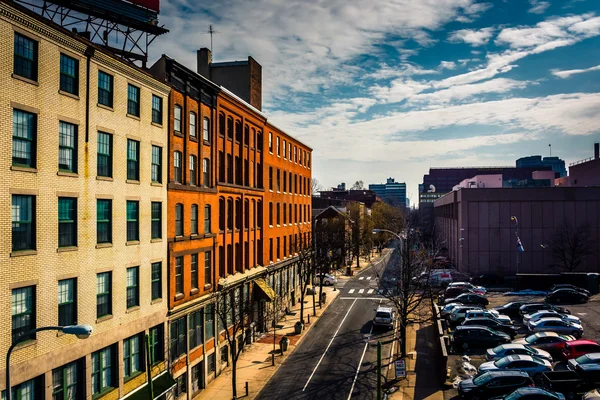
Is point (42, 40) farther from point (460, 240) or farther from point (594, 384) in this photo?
point (460, 240)

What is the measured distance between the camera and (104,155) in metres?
23.3

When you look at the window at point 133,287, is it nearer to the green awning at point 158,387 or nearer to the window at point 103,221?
the window at point 103,221

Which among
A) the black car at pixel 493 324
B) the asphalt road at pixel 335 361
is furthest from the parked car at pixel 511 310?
the asphalt road at pixel 335 361

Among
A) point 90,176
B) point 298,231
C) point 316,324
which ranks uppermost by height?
point 90,176

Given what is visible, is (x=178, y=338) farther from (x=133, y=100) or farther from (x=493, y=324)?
(x=493, y=324)

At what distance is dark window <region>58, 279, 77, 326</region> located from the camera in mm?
20250

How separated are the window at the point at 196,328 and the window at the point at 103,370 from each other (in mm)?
7817

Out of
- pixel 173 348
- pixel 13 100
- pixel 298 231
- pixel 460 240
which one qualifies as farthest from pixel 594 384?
pixel 460 240

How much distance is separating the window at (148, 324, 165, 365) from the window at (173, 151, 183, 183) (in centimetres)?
898

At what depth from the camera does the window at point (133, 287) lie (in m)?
25.2

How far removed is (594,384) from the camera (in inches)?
1020

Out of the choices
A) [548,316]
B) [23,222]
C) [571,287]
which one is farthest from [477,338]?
[23,222]

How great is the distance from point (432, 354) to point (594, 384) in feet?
42.0

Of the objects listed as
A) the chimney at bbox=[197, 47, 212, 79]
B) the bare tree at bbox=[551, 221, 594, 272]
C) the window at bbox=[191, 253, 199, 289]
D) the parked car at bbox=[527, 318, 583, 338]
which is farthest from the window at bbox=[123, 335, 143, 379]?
the bare tree at bbox=[551, 221, 594, 272]
